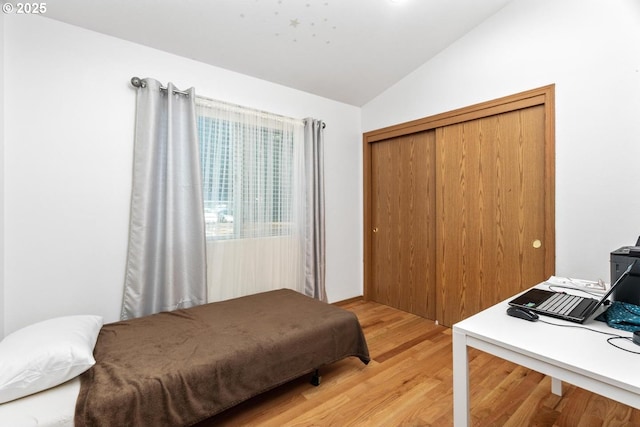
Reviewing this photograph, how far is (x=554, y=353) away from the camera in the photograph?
95cm

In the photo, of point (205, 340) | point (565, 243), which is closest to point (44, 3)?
point (205, 340)

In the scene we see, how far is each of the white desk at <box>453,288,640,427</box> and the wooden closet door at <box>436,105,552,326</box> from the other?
4.35ft

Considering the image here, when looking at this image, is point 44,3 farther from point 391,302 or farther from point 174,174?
point 391,302

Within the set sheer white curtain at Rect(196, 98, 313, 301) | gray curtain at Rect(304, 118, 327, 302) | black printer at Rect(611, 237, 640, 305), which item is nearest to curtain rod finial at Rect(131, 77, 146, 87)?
sheer white curtain at Rect(196, 98, 313, 301)

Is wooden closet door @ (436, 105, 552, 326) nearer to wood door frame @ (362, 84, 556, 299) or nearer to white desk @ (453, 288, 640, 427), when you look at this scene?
wood door frame @ (362, 84, 556, 299)

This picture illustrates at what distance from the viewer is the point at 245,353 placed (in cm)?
162

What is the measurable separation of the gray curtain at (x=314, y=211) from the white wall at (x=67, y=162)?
1.28 metres

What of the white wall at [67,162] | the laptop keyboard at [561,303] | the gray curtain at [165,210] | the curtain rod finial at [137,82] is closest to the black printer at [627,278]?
the laptop keyboard at [561,303]

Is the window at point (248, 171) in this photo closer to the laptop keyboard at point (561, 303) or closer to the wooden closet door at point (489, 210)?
the wooden closet door at point (489, 210)

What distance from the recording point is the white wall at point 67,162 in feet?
5.91

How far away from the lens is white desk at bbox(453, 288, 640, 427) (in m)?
0.84

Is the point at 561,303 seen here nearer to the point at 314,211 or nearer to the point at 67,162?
the point at 314,211

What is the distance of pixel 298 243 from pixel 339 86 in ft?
5.78

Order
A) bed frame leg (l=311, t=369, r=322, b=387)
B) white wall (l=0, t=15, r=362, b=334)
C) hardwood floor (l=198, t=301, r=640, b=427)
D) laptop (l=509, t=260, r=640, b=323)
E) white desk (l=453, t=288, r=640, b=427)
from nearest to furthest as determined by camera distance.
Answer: white desk (l=453, t=288, r=640, b=427) → laptop (l=509, t=260, r=640, b=323) → hardwood floor (l=198, t=301, r=640, b=427) → white wall (l=0, t=15, r=362, b=334) → bed frame leg (l=311, t=369, r=322, b=387)
